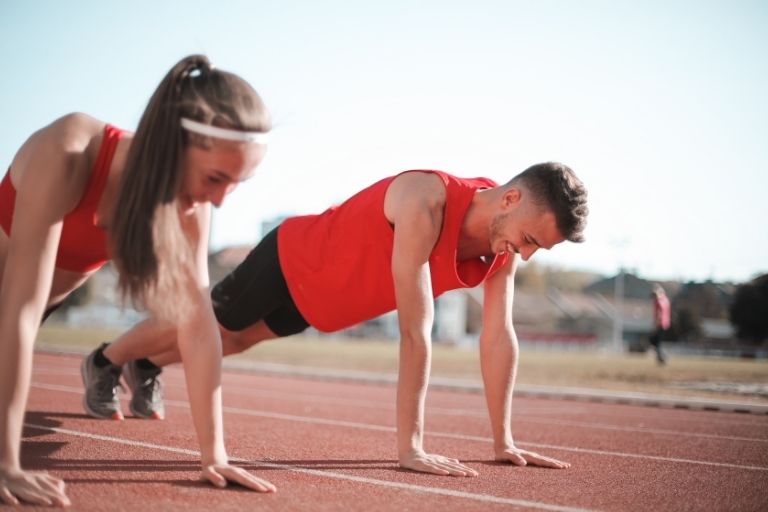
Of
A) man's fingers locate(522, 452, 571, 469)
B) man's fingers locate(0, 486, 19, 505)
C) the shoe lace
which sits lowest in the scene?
man's fingers locate(522, 452, 571, 469)

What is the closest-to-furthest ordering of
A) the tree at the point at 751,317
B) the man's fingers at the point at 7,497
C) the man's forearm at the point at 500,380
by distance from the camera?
the man's fingers at the point at 7,497
the man's forearm at the point at 500,380
the tree at the point at 751,317

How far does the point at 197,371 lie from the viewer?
315 centimetres

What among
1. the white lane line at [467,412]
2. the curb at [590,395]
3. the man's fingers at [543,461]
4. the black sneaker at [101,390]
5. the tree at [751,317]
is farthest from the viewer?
the tree at [751,317]

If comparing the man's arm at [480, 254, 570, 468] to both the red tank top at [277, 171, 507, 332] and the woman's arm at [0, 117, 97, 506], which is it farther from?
the woman's arm at [0, 117, 97, 506]

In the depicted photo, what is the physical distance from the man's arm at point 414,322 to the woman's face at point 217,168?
1.20 metres

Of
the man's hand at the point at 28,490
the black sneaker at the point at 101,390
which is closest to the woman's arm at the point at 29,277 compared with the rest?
the man's hand at the point at 28,490

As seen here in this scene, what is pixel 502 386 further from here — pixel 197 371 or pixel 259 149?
pixel 259 149

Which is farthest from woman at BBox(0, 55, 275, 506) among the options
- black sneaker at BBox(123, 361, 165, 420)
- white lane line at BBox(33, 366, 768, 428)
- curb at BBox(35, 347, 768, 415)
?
curb at BBox(35, 347, 768, 415)

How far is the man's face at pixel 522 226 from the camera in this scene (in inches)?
153

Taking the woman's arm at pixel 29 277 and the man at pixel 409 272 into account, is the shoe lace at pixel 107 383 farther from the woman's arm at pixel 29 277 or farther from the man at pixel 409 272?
the woman's arm at pixel 29 277

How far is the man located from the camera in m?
3.86

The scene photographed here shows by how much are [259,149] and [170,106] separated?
33 cm

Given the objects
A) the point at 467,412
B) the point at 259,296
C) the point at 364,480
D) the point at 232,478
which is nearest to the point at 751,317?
the point at 467,412

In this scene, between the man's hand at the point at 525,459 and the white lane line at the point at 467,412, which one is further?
the white lane line at the point at 467,412
